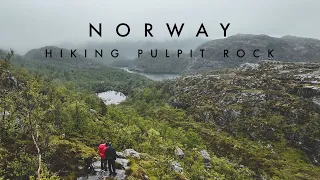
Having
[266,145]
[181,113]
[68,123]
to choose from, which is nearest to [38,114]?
[68,123]

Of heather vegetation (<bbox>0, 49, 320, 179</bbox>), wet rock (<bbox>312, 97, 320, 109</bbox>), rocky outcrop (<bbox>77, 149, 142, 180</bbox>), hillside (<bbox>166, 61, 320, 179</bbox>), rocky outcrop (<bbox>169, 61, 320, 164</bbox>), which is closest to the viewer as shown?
rocky outcrop (<bbox>77, 149, 142, 180</bbox>)

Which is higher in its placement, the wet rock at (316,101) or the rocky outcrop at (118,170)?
the rocky outcrop at (118,170)

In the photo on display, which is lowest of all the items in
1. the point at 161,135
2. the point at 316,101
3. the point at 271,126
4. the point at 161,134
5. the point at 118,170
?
the point at 271,126

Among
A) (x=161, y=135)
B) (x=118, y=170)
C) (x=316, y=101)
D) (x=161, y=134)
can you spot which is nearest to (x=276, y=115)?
(x=316, y=101)

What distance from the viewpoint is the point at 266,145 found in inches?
5984

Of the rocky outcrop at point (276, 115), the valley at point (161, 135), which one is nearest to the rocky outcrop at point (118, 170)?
the valley at point (161, 135)

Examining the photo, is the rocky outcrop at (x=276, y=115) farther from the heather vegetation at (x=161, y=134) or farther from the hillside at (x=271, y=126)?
the heather vegetation at (x=161, y=134)

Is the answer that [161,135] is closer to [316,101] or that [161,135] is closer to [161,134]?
[161,134]

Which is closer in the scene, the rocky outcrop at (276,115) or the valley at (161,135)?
the valley at (161,135)

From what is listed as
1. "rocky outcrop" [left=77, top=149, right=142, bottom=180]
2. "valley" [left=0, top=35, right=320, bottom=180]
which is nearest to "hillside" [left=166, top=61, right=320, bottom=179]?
"valley" [left=0, top=35, right=320, bottom=180]

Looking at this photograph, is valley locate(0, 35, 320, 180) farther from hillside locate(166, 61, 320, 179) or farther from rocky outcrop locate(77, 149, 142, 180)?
hillside locate(166, 61, 320, 179)

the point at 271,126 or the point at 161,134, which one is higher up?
the point at 161,134

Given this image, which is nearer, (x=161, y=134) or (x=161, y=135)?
(x=161, y=135)

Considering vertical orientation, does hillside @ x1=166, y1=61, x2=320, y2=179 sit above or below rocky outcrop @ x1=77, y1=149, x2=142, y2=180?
below
